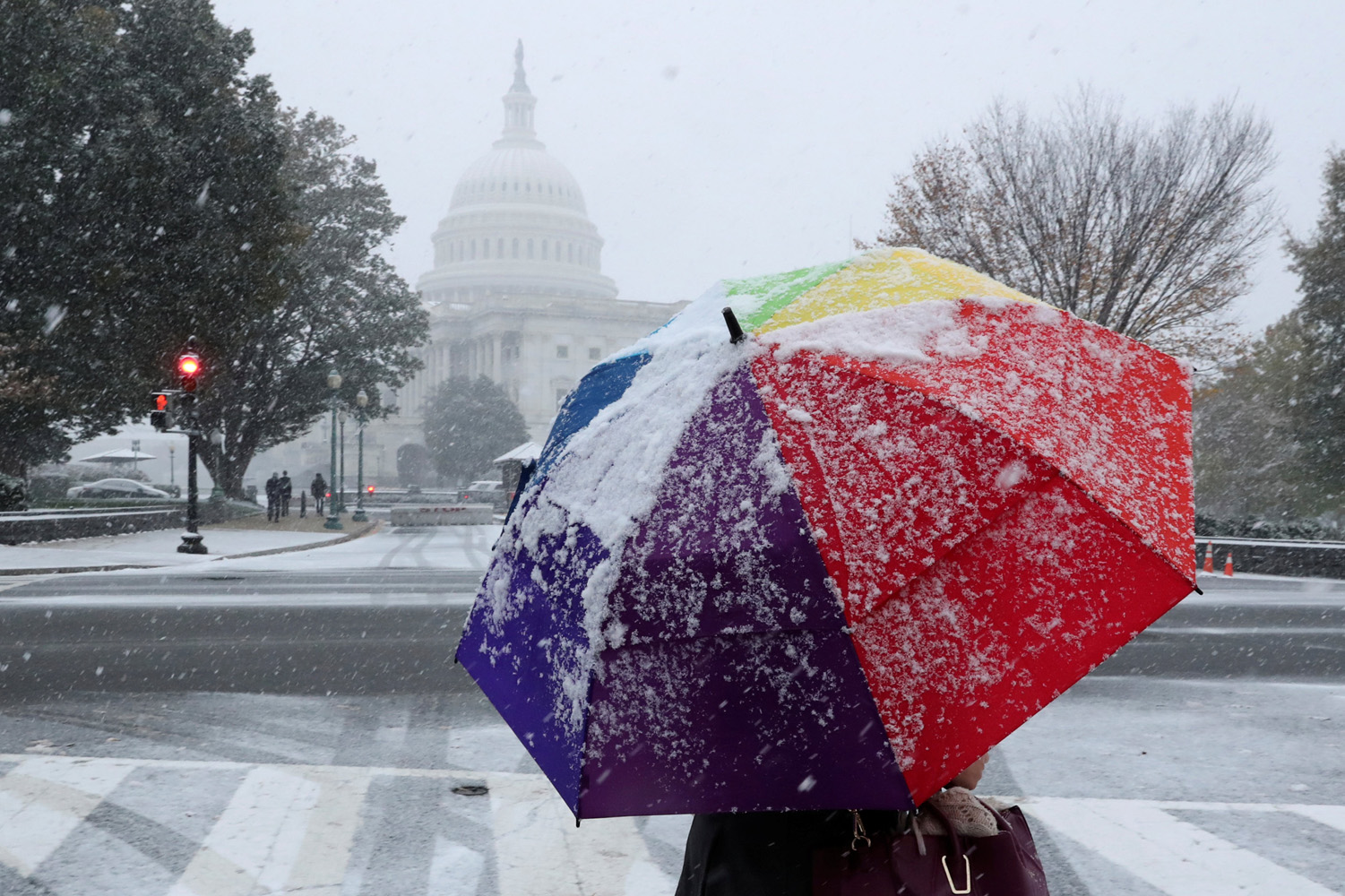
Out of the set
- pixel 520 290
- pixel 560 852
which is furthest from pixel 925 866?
pixel 520 290

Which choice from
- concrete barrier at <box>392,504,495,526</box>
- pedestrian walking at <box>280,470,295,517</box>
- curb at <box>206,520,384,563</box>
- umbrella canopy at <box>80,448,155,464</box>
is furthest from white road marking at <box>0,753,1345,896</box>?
umbrella canopy at <box>80,448,155,464</box>

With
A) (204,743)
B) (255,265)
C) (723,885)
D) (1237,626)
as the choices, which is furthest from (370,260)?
(723,885)

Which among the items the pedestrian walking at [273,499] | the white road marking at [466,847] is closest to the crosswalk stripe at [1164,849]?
the white road marking at [466,847]

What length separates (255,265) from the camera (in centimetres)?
3116

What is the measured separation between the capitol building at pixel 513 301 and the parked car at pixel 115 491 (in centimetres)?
5376

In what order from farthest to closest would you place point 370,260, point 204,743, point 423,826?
point 370,260 → point 204,743 → point 423,826

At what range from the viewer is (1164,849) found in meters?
5.43

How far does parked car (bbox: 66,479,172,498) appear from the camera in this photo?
54719mm

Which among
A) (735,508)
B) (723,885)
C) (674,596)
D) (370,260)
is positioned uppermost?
(370,260)

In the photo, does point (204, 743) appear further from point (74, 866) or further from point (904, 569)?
point (904, 569)

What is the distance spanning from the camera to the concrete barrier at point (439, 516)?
147 ft

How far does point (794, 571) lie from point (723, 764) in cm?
35

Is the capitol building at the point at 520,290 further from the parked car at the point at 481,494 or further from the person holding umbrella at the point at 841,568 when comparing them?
the person holding umbrella at the point at 841,568

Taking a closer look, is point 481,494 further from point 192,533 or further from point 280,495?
point 192,533
